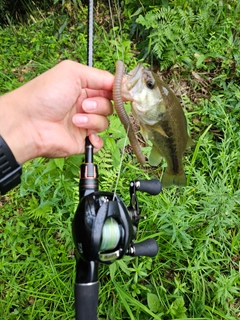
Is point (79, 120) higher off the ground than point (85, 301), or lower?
higher

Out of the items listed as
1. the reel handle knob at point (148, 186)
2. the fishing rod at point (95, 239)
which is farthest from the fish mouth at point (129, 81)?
the fishing rod at point (95, 239)

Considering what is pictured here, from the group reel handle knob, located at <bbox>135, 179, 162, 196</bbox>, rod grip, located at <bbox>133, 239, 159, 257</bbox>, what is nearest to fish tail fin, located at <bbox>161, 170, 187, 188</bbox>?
reel handle knob, located at <bbox>135, 179, 162, 196</bbox>

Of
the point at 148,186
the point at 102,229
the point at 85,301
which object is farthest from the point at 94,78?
the point at 85,301

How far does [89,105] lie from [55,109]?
20cm

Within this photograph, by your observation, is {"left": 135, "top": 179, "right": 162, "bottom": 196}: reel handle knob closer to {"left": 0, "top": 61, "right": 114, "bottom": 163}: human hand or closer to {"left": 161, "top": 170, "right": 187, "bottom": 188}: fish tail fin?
{"left": 0, "top": 61, "right": 114, "bottom": 163}: human hand

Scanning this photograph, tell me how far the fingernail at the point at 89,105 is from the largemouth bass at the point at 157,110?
9.2 inches

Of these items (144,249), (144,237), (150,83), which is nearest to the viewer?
(144,249)

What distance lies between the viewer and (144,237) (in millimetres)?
2793

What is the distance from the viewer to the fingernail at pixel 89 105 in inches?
78.9

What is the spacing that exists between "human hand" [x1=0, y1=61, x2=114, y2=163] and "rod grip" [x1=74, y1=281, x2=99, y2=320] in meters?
0.81

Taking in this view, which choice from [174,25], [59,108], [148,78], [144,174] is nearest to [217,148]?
[144,174]

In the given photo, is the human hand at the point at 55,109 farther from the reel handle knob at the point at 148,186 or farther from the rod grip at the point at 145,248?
the rod grip at the point at 145,248

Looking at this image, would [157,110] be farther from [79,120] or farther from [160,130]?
[79,120]

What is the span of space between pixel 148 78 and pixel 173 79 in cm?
201
